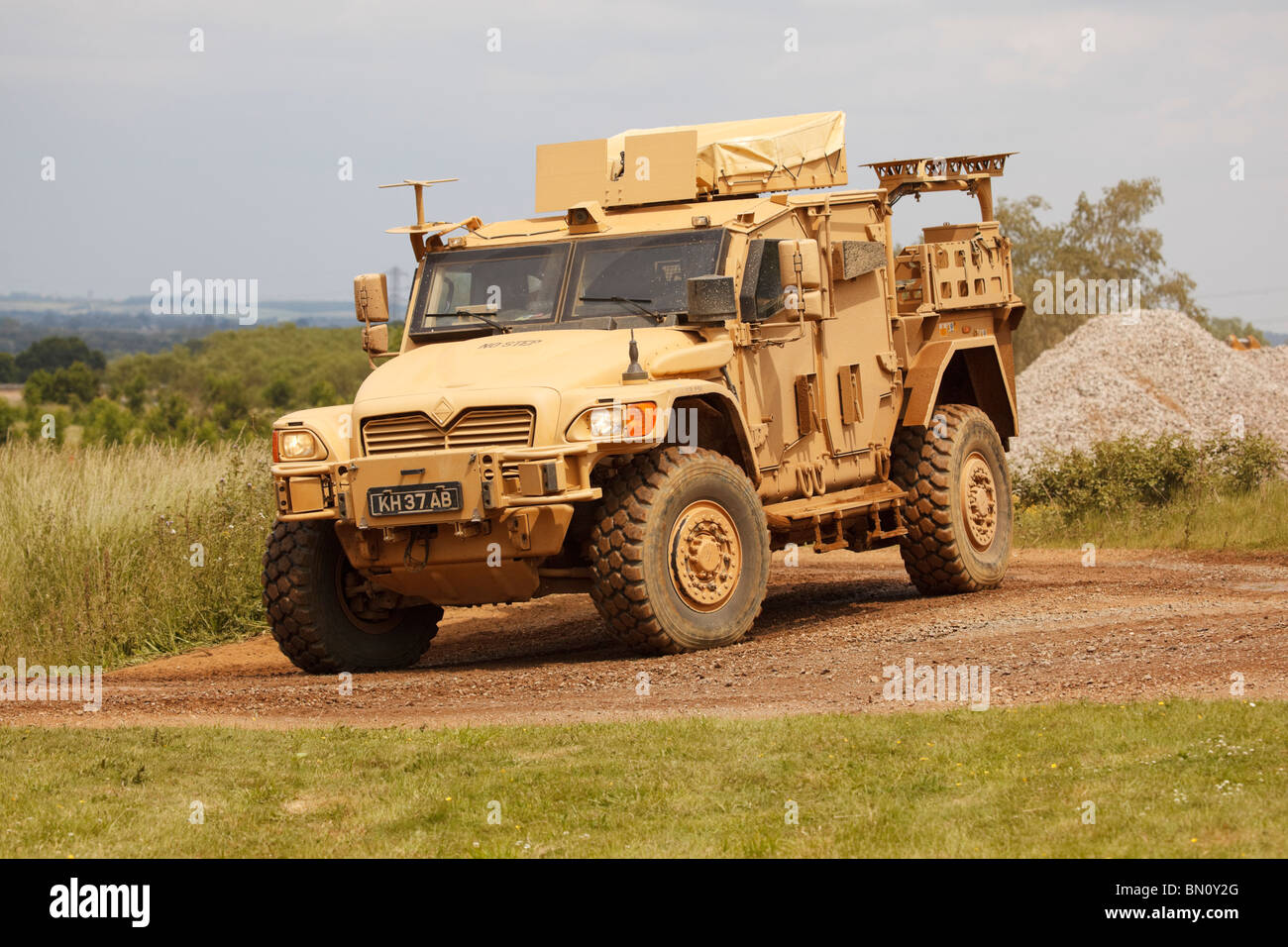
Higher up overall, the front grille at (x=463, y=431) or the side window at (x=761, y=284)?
the side window at (x=761, y=284)

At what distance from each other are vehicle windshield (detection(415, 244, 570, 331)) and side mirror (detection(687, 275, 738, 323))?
1.10 m

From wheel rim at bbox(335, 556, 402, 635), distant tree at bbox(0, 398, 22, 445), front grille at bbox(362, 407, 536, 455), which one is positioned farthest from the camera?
distant tree at bbox(0, 398, 22, 445)

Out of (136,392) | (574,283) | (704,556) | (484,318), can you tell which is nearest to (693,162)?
(574,283)

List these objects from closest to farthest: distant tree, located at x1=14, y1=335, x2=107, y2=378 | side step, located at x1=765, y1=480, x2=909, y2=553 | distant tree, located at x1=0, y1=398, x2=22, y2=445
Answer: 1. side step, located at x1=765, y1=480, x2=909, y2=553
2. distant tree, located at x1=0, y1=398, x2=22, y2=445
3. distant tree, located at x1=14, y1=335, x2=107, y2=378

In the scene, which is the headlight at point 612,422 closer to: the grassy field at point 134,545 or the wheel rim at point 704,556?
the wheel rim at point 704,556

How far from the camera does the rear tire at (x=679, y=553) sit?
10.1 meters

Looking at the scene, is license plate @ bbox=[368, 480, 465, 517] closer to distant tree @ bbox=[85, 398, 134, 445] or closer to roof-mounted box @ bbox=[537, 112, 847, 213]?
roof-mounted box @ bbox=[537, 112, 847, 213]

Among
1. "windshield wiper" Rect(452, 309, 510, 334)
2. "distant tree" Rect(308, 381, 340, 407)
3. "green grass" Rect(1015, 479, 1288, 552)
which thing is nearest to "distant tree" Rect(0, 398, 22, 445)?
"distant tree" Rect(308, 381, 340, 407)

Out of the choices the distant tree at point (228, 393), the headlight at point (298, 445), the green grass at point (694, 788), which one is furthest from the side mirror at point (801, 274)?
the distant tree at point (228, 393)

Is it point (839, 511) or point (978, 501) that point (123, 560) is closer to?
point (839, 511)

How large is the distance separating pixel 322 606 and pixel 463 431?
1860 mm

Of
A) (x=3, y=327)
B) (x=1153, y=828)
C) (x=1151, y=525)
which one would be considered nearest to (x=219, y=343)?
(x=1151, y=525)

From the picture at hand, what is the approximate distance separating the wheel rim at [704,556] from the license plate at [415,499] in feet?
4.61

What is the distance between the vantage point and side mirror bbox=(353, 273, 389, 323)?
12.2m
